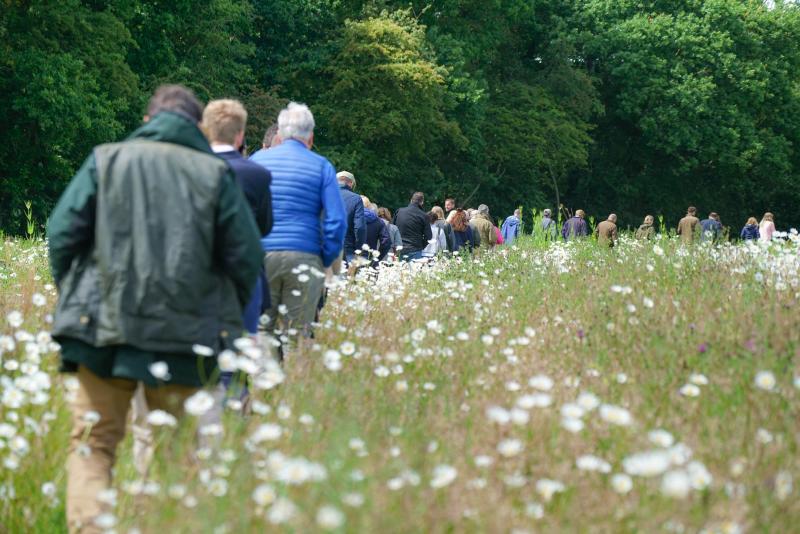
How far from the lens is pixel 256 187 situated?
600 cm

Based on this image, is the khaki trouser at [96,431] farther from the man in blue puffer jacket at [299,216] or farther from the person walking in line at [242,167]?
the man in blue puffer jacket at [299,216]

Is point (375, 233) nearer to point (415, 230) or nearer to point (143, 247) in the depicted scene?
point (415, 230)

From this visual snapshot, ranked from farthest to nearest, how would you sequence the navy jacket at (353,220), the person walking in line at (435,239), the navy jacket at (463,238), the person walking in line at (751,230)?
the person walking in line at (751,230)
the navy jacket at (463,238)
the person walking in line at (435,239)
the navy jacket at (353,220)

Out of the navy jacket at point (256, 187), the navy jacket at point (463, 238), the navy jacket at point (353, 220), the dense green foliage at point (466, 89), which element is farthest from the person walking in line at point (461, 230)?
the navy jacket at point (256, 187)

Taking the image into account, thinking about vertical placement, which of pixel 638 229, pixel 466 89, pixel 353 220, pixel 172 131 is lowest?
pixel 466 89

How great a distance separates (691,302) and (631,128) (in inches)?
1897

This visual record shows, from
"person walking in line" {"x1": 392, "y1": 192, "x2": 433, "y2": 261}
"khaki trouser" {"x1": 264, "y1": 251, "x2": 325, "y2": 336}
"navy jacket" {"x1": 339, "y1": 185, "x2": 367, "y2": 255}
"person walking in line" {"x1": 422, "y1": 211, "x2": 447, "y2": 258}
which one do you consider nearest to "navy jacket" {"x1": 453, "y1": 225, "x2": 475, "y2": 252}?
"person walking in line" {"x1": 422, "y1": 211, "x2": 447, "y2": 258}

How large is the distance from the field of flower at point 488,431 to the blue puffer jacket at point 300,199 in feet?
2.56

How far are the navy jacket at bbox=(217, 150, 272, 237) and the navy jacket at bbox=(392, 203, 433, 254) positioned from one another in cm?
1162

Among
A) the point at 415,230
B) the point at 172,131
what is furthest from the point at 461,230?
the point at 172,131

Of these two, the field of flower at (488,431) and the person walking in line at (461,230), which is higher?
the field of flower at (488,431)

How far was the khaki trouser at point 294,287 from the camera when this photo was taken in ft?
23.0

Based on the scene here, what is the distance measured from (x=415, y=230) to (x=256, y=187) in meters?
11.8

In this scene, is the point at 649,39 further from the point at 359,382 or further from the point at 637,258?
the point at 359,382
